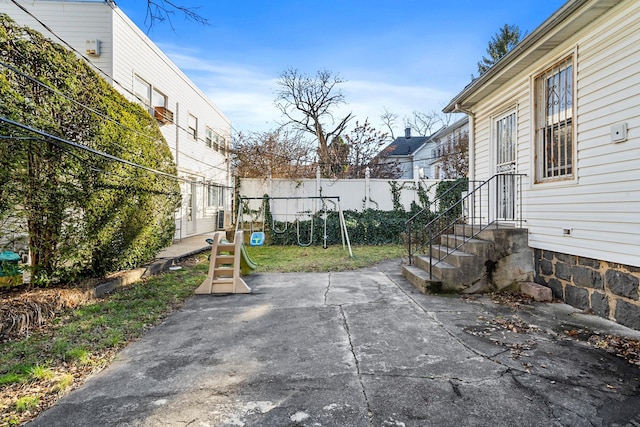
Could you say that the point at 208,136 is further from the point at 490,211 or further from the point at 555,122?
the point at 555,122

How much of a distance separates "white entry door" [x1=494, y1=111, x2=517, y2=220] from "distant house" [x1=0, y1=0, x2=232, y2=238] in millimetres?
6294

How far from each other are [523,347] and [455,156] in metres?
16.2

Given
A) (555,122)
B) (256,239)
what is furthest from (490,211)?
(256,239)

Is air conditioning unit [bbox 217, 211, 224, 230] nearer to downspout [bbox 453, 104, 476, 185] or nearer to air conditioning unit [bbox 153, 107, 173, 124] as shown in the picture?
air conditioning unit [bbox 153, 107, 173, 124]

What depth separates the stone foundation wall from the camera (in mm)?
3559

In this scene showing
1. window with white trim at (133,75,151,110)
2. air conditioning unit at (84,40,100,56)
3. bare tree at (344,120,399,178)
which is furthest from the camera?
bare tree at (344,120,399,178)

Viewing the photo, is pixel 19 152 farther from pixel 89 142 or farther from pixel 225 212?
pixel 225 212

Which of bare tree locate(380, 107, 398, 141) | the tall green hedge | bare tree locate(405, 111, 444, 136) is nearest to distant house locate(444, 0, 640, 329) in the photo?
the tall green hedge

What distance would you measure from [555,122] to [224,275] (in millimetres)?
5645

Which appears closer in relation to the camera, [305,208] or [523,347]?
[523,347]

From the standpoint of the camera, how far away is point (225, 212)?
16.0 metres

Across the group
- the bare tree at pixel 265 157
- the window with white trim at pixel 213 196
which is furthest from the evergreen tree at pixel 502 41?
the window with white trim at pixel 213 196

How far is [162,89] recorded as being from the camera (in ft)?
34.4

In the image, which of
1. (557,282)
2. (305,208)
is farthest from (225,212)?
(557,282)
